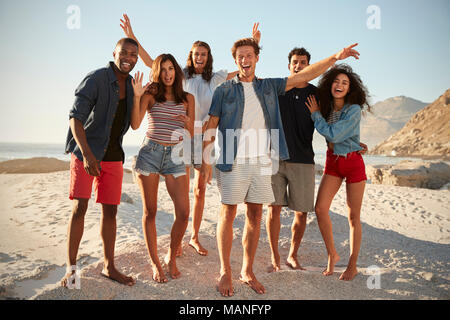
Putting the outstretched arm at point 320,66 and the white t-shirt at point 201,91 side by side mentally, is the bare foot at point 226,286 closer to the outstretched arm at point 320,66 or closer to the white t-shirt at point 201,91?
the white t-shirt at point 201,91

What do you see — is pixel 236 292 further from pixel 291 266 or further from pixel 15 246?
pixel 15 246

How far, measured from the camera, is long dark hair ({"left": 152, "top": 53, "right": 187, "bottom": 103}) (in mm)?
3193

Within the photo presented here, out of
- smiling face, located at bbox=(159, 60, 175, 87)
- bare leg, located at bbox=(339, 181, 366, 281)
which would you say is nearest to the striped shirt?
smiling face, located at bbox=(159, 60, 175, 87)

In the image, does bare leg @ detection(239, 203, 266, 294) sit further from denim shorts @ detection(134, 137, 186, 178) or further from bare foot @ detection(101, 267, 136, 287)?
bare foot @ detection(101, 267, 136, 287)

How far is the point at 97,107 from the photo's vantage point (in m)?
2.93

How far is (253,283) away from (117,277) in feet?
4.32

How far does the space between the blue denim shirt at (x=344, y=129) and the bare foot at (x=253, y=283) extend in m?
1.57

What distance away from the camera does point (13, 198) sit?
26.8 feet

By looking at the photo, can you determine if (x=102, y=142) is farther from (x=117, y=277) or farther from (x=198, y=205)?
(x=198, y=205)

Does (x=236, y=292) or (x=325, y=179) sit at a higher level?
(x=325, y=179)

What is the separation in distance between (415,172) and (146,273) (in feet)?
34.1

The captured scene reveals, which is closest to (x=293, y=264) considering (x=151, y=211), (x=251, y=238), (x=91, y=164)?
(x=251, y=238)

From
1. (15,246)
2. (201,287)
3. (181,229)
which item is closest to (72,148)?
(181,229)
